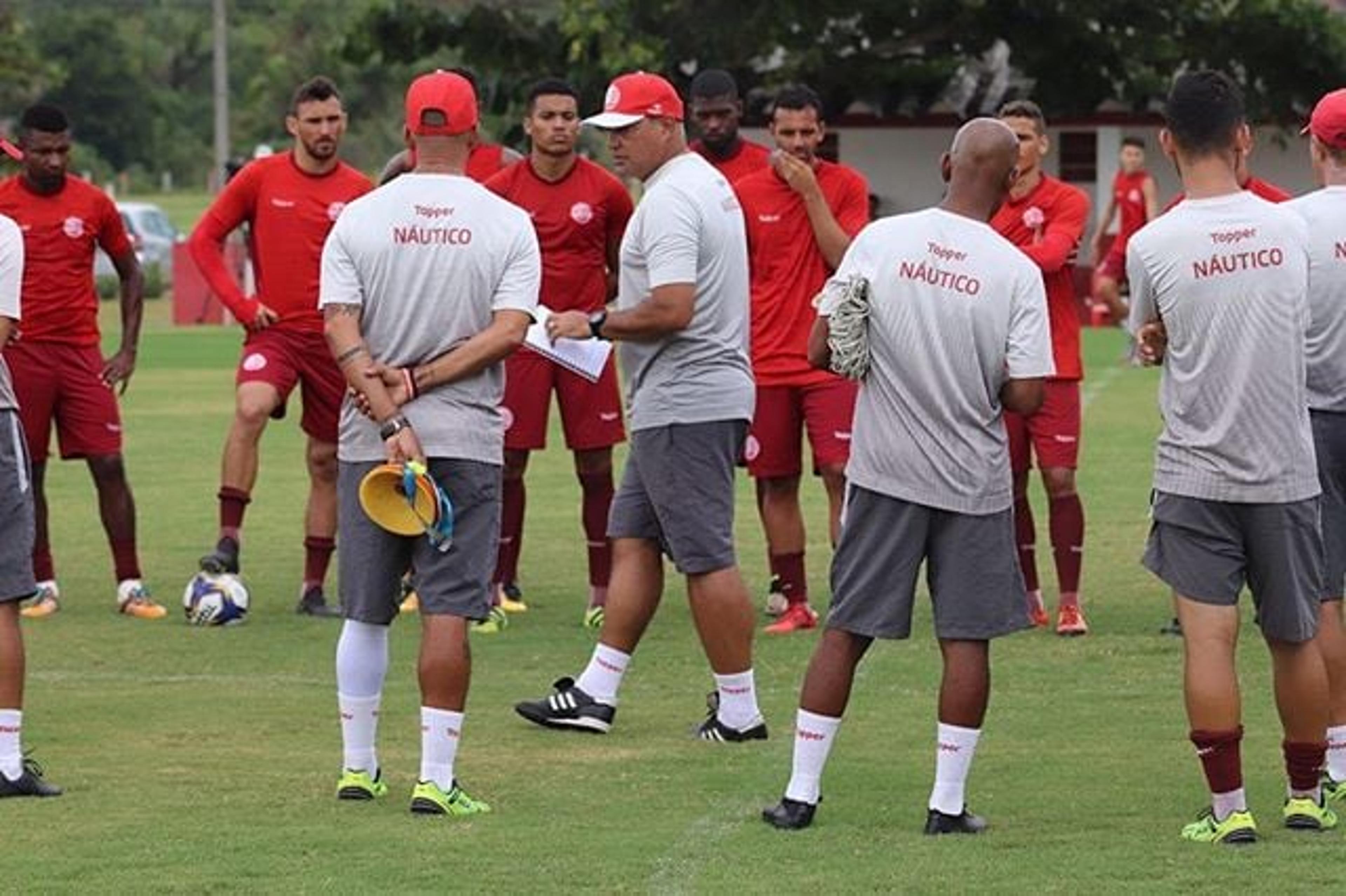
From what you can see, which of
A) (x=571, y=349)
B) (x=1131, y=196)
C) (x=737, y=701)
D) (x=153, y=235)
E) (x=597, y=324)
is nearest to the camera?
(x=597, y=324)

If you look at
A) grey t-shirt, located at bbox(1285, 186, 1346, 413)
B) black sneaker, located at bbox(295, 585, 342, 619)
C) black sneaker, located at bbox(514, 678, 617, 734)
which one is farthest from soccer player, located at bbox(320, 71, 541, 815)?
black sneaker, located at bbox(295, 585, 342, 619)

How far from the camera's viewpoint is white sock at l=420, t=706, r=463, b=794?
8.98 metres

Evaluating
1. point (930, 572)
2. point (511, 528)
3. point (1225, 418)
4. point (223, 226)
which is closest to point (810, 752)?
point (930, 572)

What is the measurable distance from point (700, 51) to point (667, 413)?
29.7 m

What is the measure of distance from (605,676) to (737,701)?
1.76 ft

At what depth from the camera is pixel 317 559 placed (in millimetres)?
14125

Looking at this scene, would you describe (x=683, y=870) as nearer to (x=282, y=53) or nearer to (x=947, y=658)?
(x=947, y=658)

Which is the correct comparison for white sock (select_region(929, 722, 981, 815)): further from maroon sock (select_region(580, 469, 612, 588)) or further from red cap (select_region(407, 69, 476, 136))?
maroon sock (select_region(580, 469, 612, 588))

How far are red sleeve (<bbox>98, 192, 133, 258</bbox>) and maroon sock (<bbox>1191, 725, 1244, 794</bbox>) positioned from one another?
7078 millimetres

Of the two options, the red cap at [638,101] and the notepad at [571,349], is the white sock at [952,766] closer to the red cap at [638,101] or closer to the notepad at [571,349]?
the notepad at [571,349]

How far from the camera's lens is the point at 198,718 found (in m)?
11.0

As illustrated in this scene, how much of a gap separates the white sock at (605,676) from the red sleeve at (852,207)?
3349mm

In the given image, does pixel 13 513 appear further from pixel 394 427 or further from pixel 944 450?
pixel 944 450

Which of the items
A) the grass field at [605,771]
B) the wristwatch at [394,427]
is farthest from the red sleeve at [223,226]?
the wristwatch at [394,427]
